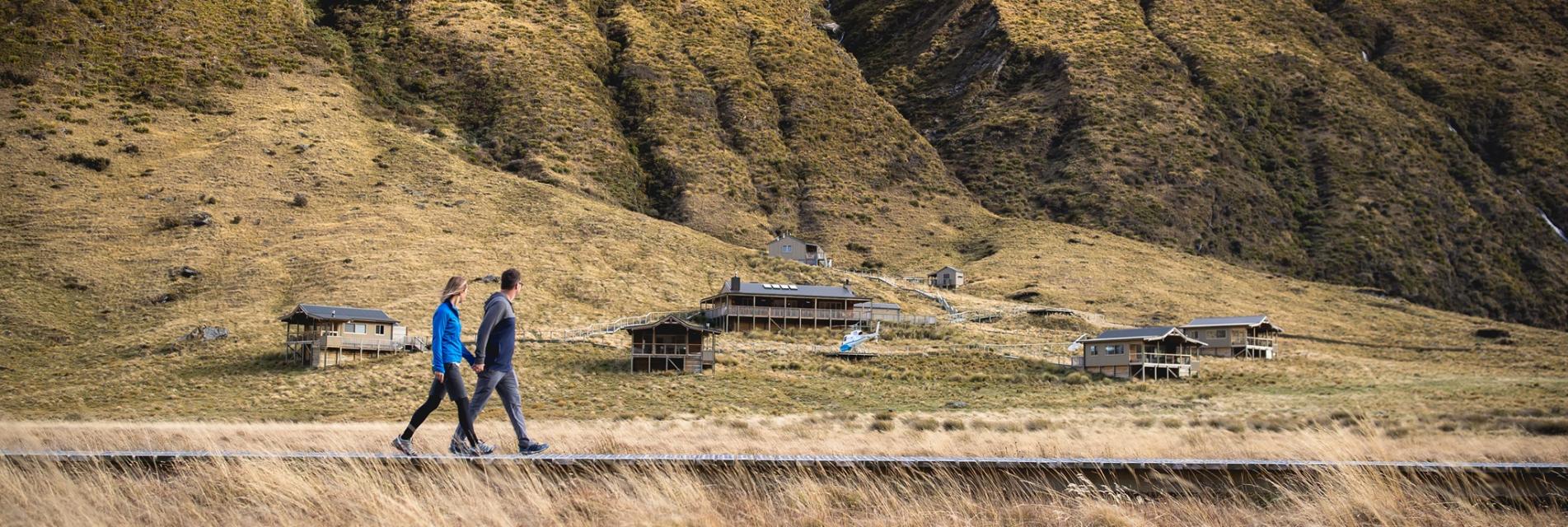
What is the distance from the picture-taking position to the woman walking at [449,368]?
381 inches

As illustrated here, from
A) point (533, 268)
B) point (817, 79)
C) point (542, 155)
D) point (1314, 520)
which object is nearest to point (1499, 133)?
point (817, 79)

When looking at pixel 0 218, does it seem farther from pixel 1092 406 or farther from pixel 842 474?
pixel 842 474

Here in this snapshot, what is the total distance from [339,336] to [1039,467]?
149ft

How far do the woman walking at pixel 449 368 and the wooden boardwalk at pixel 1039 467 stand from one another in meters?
1.08

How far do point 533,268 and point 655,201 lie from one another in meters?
33.3

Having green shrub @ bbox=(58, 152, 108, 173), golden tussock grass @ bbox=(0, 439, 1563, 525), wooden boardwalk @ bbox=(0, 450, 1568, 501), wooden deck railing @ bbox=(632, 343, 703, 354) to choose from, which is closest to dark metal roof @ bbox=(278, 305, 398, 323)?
wooden deck railing @ bbox=(632, 343, 703, 354)

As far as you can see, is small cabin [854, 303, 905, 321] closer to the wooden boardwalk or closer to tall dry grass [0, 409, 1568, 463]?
tall dry grass [0, 409, 1568, 463]

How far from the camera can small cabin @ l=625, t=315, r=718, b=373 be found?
49656 mm

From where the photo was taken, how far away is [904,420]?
22031 millimetres

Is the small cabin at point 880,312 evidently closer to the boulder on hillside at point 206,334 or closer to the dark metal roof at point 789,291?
the dark metal roof at point 789,291

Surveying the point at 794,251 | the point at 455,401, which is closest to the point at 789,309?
the point at 794,251

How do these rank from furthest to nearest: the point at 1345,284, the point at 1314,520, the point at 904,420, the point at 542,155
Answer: the point at 1345,284 < the point at 542,155 < the point at 904,420 < the point at 1314,520

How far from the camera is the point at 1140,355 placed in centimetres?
5166

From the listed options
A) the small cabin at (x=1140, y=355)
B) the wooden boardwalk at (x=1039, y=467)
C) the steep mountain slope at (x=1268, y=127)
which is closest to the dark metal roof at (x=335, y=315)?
the small cabin at (x=1140, y=355)
